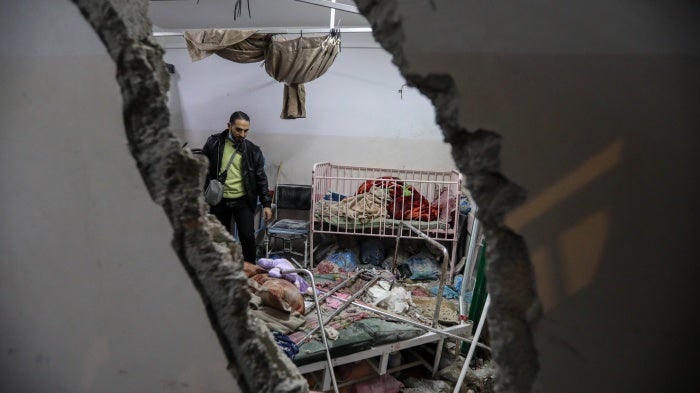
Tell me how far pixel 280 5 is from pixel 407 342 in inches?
189

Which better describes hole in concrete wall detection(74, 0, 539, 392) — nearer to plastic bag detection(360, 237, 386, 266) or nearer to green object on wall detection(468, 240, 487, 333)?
green object on wall detection(468, 240, 487, 333)

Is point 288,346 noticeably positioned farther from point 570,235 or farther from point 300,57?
point 300,57

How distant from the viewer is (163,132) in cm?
105

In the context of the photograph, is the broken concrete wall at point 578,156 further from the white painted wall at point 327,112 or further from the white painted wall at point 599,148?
the white painted wall at point 327,112

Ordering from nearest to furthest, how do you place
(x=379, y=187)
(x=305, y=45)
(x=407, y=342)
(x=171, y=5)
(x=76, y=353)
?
(x=76, y=353) < (x=407, y=342) < (x=305, y=45) < (x=379, y=187) < (x=171, y=5)

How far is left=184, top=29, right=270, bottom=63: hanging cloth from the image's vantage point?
3.95 metres

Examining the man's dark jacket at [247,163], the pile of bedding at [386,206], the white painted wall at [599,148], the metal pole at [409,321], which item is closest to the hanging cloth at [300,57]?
the man's dark jacket at [247,163]

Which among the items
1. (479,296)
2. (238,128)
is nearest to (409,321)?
(479,296)

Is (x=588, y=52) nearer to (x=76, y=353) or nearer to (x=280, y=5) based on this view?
(x=76, y=353)

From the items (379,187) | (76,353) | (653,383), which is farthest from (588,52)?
(379,187)

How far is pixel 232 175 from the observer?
3.75m

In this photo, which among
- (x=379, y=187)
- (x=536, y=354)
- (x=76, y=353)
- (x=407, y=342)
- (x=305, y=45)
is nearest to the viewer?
(x=536, y=354)

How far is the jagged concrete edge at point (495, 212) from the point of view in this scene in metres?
0.90

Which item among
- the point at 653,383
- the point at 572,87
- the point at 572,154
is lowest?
the point at 653,383
